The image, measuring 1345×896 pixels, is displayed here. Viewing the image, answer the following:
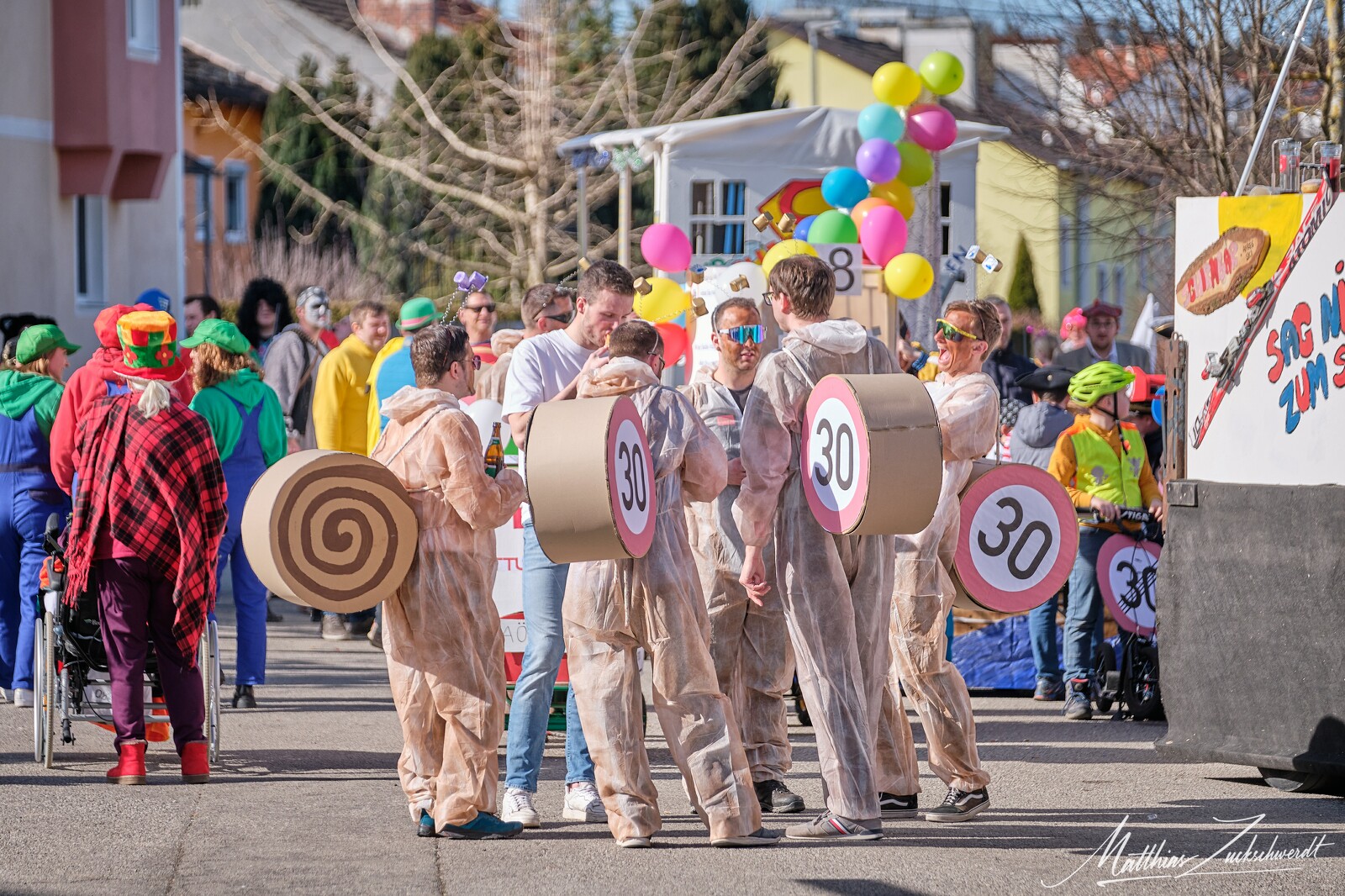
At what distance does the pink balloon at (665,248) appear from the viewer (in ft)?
38.6

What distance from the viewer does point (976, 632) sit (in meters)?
10.6

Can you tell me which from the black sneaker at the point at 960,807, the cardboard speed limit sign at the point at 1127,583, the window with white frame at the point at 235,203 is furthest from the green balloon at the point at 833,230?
the window with white frame at the point at 235,203

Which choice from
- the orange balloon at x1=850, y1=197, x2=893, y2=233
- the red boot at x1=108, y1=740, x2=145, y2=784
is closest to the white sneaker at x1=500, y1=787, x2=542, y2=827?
the red boot at x1=108, y1=740, x2=145, y2=784

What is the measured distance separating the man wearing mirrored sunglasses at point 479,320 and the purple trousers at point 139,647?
2.46m

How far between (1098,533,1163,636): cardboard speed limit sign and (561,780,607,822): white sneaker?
3.77m

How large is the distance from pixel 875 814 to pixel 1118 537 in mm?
3942

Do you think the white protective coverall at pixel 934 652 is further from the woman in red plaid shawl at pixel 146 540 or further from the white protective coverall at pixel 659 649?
the woman in red plaid shawl at pixel 146 540

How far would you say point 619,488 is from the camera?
20.1 feet

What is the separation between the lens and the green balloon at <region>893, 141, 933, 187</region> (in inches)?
511

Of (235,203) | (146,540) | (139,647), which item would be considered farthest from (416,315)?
(235,203)

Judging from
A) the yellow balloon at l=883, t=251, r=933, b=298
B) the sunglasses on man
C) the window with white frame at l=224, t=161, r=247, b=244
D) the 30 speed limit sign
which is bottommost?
the 30 speed limit sign

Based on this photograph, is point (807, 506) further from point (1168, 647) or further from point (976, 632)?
point (976, 632)

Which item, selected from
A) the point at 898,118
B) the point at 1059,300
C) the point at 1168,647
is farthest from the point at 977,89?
the point at 1059,300

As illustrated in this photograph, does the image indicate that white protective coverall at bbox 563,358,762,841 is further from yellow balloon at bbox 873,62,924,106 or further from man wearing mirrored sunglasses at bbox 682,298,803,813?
yellow balloon at bbox 873,62,924,106
